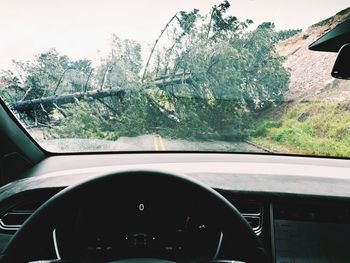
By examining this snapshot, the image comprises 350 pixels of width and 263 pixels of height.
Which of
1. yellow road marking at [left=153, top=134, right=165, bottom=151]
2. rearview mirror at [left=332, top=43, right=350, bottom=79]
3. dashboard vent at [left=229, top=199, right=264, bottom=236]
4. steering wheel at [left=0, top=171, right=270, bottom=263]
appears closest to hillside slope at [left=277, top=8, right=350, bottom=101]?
yellow road marking at [left=153, top=134, right=165, bottom=151]

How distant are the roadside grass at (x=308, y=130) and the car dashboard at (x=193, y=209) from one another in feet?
0.60

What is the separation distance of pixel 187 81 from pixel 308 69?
1317mm

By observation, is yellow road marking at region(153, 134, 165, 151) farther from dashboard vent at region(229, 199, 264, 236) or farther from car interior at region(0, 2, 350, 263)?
dashboard vent at region(229, 199, 264, 236)

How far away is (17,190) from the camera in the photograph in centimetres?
273

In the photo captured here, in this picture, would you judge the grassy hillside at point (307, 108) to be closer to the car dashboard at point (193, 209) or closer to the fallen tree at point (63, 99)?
the car dashboard at point (193, 209)

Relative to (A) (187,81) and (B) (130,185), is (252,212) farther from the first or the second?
(A) (187,81)

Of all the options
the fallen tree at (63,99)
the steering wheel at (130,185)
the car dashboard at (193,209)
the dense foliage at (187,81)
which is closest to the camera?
the steering wheel at (130,185)

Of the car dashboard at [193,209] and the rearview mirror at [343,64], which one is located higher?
the rearview mirror at [343,64]

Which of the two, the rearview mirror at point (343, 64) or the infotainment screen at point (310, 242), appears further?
the infotainment screen at point (310, 242)

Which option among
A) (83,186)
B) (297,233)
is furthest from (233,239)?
(297,233)

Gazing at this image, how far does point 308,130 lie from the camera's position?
4191mm

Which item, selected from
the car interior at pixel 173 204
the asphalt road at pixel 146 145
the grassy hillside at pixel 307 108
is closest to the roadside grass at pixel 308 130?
the grassy hillside at pixel 307 108

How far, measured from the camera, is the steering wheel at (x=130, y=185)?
1.34 meters

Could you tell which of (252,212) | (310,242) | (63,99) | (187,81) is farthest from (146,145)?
(310,242)
